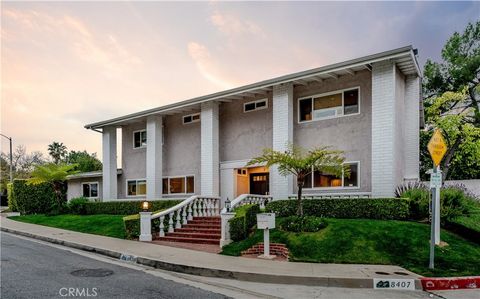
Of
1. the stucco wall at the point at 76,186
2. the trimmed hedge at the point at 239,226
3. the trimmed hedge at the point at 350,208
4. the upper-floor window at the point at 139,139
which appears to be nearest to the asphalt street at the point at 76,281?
the trimmed hedge at the point at 239,226

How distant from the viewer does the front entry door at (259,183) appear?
19344mm

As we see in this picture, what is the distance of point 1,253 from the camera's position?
11.2 m

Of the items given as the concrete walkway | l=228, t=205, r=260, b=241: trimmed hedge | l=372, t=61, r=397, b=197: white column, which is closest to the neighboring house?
l=372, t=61, r=397, b=197: white column

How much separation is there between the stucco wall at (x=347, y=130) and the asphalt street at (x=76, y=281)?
9.66 metres

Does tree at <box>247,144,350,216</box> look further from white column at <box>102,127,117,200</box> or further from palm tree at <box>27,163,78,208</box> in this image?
palm tree at <box>27,163,78,208</box>

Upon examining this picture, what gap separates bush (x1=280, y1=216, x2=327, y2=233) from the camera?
11883 mm

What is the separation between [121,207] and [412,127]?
15927mm

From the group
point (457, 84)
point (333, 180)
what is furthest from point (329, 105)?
point (457, 84)

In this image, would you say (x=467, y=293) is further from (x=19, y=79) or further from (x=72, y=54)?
(x=19, y=79)

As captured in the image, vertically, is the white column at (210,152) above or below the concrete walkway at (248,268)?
above

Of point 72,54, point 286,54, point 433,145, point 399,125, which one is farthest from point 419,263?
point 72,54

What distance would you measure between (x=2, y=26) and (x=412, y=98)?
17.6m

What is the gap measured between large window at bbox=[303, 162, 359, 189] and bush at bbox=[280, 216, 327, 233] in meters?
3.64

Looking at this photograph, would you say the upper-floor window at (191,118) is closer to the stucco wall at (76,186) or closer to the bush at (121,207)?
the bush at (121,207)
